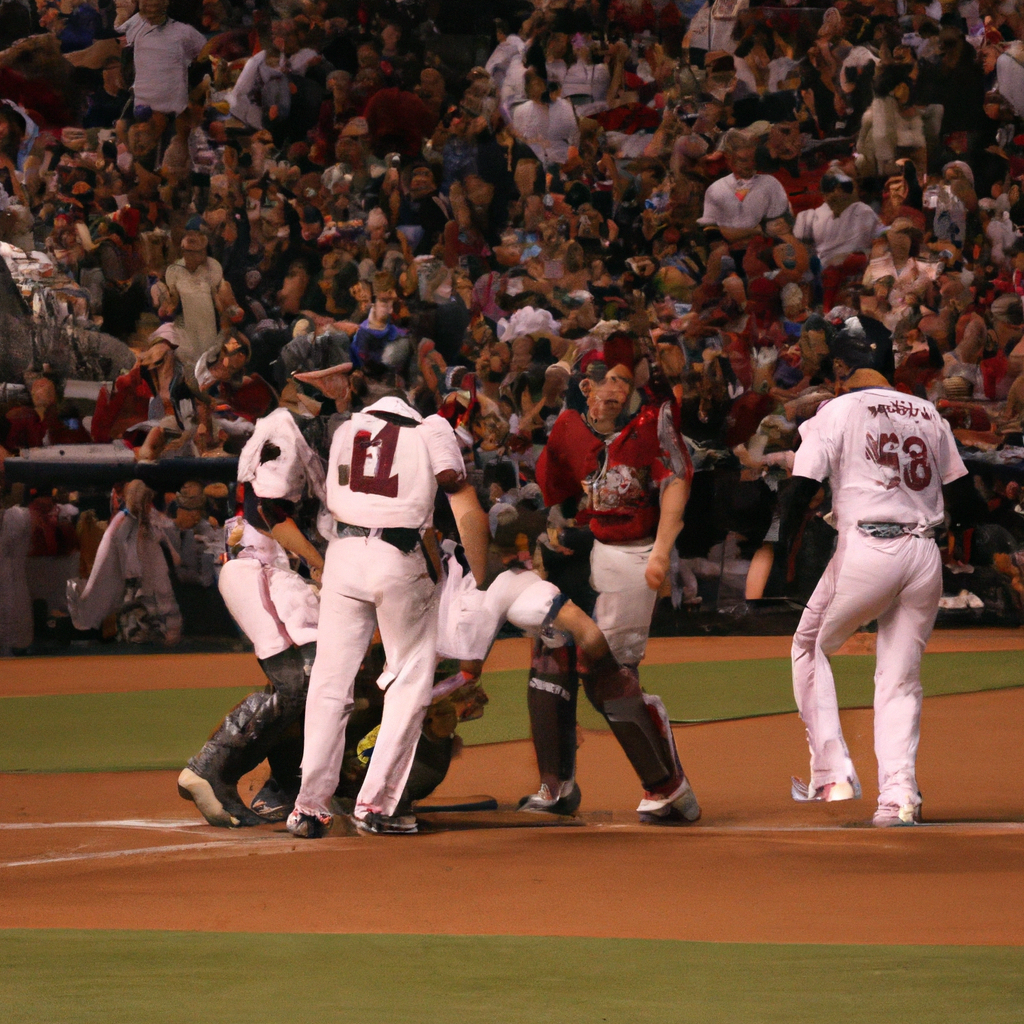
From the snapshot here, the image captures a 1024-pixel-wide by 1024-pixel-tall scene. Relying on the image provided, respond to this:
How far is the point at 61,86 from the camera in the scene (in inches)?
659

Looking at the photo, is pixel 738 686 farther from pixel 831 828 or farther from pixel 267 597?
pixel 267 597

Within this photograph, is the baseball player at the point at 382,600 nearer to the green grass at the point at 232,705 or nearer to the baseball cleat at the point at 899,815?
the baseball cleat at the point at 899,815

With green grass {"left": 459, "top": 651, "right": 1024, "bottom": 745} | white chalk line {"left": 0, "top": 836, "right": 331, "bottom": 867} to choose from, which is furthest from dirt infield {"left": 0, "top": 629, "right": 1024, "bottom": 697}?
white chalk line {"left": 0, "top": 836, "right": 331, "bottom": 867}

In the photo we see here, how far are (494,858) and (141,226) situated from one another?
10918 millimetres

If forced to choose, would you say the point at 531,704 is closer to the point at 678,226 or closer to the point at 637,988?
the point at 637,988

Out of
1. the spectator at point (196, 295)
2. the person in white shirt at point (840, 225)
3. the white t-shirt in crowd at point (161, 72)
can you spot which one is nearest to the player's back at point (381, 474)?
the spectator at point (196, 295)

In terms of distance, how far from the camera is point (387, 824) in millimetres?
6352

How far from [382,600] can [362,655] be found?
9.8 inches

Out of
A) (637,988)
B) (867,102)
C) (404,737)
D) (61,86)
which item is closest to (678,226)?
(867,102)

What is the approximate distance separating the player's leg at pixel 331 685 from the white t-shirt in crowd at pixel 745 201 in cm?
1009

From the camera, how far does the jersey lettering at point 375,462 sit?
6.26 metres

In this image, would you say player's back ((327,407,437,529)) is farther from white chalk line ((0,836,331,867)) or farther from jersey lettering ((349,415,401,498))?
white chalk line ((0,836,331,867))

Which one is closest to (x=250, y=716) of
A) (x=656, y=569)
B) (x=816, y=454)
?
(x=656, y=569)

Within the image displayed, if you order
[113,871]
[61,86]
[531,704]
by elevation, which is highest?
[61,86]
